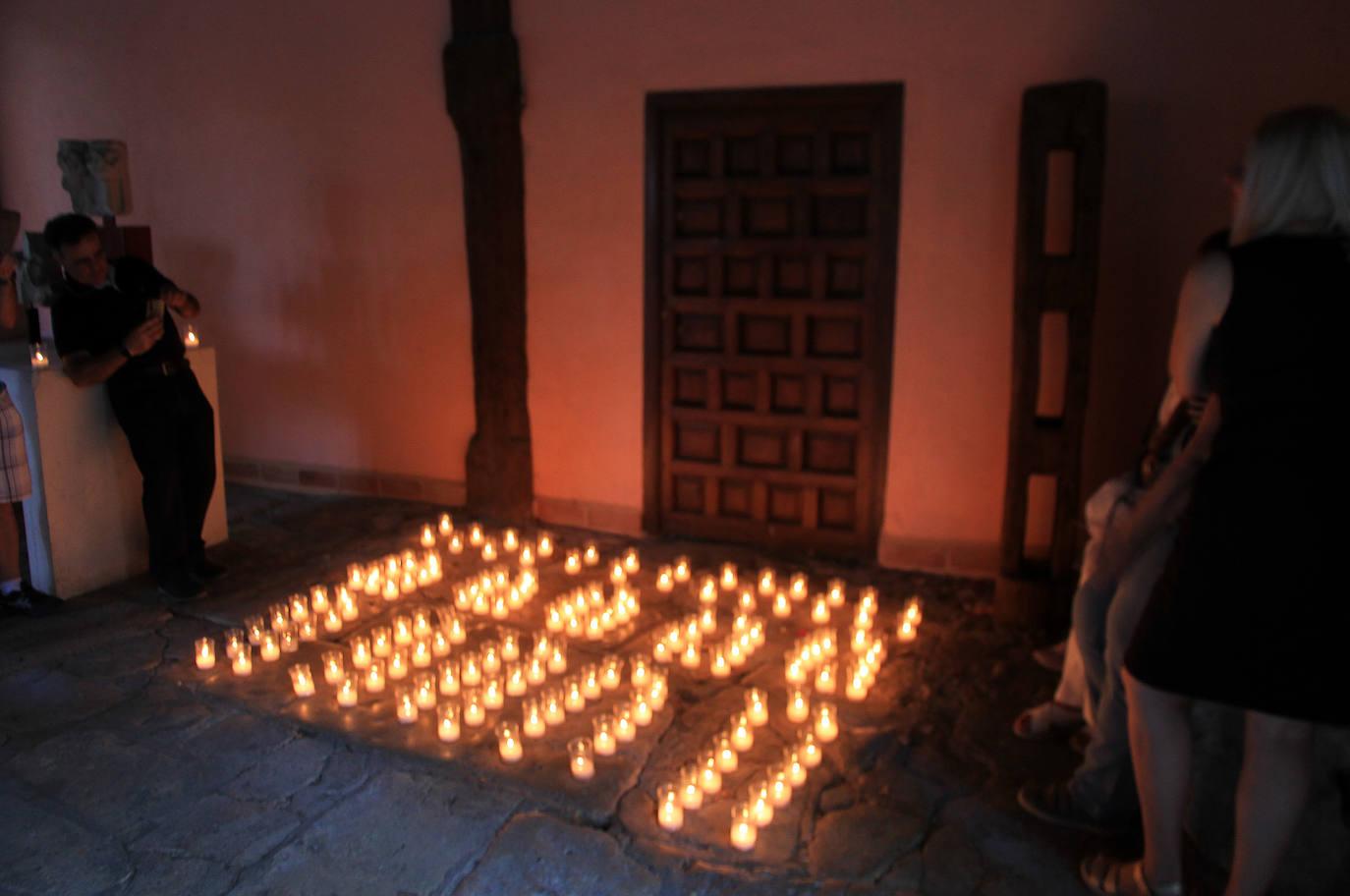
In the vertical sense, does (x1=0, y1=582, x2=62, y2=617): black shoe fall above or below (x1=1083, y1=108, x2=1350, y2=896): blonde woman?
below

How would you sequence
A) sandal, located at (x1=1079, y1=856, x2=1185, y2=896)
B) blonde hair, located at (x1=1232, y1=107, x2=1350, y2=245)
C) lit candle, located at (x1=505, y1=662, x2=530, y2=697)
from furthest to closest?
lit candle, located at (x1=505, y1=662, x2=530, y2=697), sandal, located at (x1=1079, y1=856, x2=1185, y2=896), blonde hair, located at (x1=1232, y1=107, x2=1350, y2=245)

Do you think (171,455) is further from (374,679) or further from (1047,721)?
(1047,721)

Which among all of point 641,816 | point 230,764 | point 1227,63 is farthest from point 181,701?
point 1227,63

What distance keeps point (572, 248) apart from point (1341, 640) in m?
3.97

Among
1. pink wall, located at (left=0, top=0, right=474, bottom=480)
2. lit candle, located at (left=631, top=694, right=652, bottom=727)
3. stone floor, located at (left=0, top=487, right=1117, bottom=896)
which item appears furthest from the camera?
pink wall, located at (left=0, top=0, right=474, bottom=480)

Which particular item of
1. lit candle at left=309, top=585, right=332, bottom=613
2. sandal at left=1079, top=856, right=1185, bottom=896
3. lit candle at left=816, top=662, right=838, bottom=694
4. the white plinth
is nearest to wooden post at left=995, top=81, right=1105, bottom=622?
lit candle at left=816, top=662, right=838, bottom=694

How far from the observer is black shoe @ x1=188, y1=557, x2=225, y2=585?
4602mm

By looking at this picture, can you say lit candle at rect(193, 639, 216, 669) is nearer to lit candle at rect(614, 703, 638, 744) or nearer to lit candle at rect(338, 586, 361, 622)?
lit candle at rect(338, 586, 361, 622)

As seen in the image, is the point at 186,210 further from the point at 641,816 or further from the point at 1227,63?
the point at 1227,63

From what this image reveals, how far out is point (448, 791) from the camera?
2971 mm

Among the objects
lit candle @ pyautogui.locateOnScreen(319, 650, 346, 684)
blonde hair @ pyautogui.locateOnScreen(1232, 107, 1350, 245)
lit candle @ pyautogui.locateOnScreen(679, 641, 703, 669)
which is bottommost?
lit candle @ pyautogui.locateOnScreen(679, 641, 703, 669)

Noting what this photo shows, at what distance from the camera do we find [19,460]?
4.09m

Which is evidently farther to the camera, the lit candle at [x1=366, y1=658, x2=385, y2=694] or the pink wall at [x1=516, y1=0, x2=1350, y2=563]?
the pink wall at [x1=516, y1=0, x2=1350, y2=563]

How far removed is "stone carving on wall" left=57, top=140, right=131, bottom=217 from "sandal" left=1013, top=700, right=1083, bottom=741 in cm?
451
